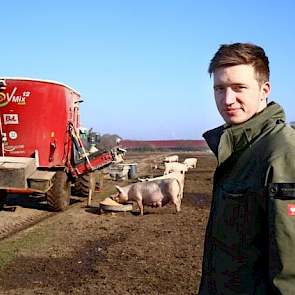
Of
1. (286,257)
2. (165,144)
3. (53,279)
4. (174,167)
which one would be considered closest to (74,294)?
(53,279)

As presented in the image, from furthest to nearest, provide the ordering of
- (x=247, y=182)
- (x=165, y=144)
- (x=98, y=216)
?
(x=165, y=144) < (x=98, y=216) < (x=247, y=182)

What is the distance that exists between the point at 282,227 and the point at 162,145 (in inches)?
3619

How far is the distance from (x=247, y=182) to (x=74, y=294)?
4609 millimetres

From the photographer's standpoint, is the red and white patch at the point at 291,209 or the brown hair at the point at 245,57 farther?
the brown hair at the point at 245,57

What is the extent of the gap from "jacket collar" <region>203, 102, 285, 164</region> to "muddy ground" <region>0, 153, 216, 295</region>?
171 inches

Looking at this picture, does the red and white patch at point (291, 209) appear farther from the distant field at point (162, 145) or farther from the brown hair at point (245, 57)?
the distant field at point (162, 145)

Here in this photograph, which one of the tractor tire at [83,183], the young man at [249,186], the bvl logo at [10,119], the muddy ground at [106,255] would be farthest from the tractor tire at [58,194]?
the young man at [249,186]

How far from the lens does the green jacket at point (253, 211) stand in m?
1.85

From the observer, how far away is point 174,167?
22.9m

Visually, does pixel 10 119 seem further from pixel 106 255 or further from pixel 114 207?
pixel 106 255

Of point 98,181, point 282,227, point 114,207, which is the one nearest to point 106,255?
point 114,207

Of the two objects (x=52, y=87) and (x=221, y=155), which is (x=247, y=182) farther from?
(x=52, y=87)

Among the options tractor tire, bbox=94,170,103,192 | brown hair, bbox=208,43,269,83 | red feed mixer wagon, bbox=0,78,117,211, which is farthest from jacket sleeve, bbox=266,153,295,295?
tractor tire, bbox=94,170,103,192

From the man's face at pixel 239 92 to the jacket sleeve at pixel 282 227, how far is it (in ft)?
1.16
